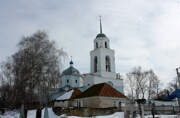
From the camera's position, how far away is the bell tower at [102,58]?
150 ft

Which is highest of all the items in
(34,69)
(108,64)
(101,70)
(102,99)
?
(108,64)

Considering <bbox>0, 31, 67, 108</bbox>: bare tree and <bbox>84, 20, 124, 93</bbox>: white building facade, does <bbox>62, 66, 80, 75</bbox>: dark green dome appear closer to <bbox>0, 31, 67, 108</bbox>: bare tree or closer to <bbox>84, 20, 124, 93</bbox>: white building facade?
<bbox>84, 20, 124, 93</bbox>: white building facade

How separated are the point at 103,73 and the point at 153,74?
39.0 feet

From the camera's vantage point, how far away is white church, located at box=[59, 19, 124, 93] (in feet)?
147

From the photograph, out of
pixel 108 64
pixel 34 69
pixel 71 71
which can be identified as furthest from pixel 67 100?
pixel 71 71

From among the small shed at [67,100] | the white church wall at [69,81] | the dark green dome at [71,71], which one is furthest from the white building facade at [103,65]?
the small shed at [67,100]

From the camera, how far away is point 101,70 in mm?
45219

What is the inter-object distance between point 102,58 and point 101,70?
3095 millimetres

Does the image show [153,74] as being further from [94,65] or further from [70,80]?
[70,80]

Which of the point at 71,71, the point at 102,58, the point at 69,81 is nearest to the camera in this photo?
the point at 102,58

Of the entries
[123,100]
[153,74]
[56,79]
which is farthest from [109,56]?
[56,79]

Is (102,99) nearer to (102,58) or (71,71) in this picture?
(102,58)

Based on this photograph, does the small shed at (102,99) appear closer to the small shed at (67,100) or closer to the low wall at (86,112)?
the small shed at (67,100)

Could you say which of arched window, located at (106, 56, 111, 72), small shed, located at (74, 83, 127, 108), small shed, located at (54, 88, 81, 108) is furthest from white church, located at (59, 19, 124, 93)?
small shed, located at (74, 83, 127, 108)
